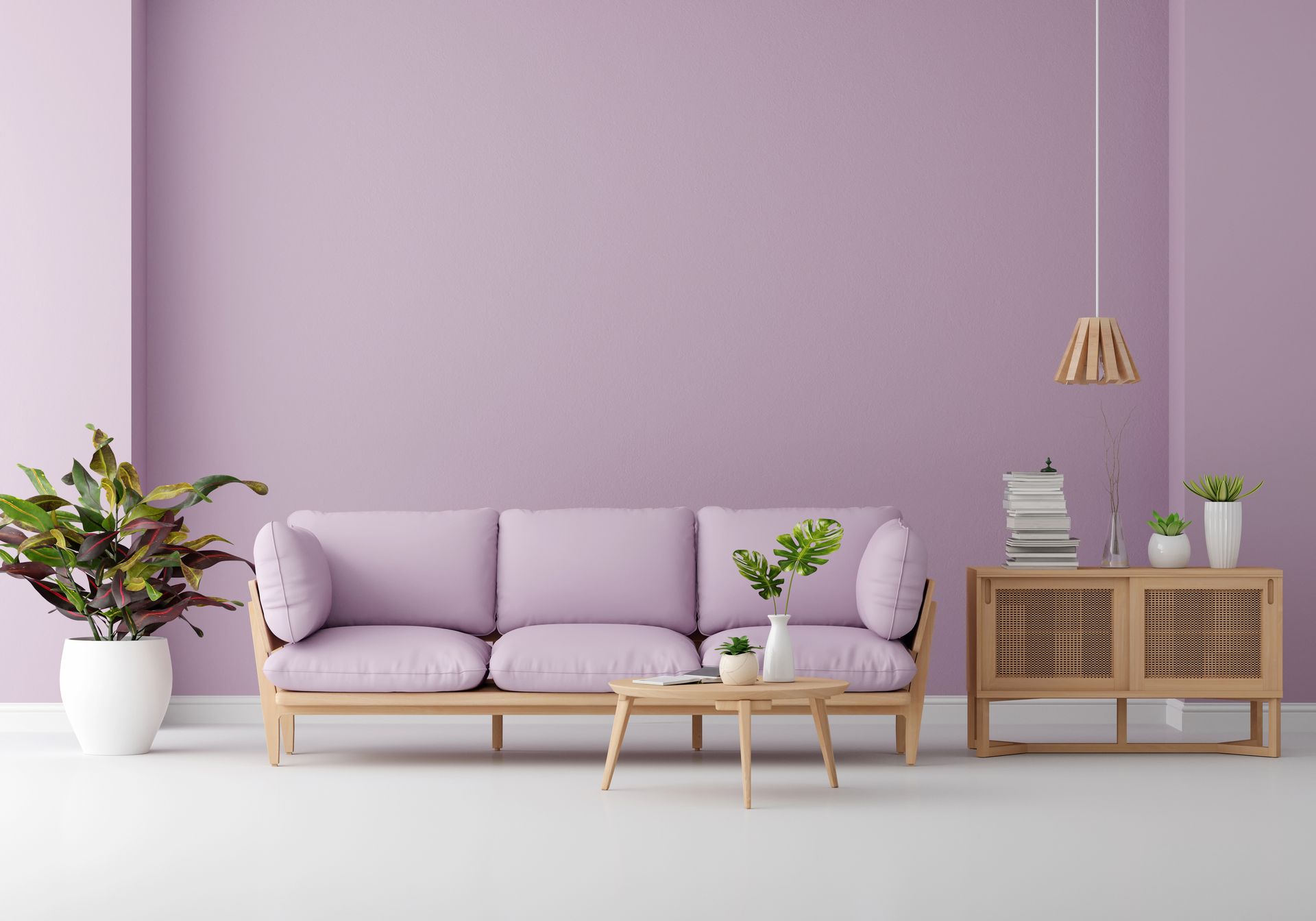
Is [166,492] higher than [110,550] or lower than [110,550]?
higher

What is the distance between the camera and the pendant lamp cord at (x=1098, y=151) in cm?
533

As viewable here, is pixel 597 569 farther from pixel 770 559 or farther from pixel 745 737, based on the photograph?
pixel 745 737

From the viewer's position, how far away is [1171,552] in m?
4.57

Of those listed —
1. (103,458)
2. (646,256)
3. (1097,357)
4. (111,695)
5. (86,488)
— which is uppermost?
(646,256)

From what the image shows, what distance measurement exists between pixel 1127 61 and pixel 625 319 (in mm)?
2346

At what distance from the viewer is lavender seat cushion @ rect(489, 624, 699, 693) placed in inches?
163

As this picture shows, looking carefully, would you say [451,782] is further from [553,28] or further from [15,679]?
[553,28]

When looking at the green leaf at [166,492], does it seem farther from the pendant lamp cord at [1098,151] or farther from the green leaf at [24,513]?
the pendant lamp cord at [1098,151]

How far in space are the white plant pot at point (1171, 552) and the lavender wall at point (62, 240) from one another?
13.1 feet

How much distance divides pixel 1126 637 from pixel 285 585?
287cm

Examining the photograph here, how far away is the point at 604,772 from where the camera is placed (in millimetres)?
3881

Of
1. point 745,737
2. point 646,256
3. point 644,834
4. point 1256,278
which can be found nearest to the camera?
point 644,834

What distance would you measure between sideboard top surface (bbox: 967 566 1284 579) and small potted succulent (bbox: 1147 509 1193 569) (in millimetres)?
72

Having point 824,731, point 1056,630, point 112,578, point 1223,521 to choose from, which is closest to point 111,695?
point 112,578
